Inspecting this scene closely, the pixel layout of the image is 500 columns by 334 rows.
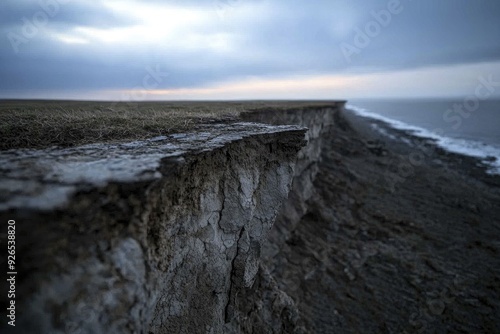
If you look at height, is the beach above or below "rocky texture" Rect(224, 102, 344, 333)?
below

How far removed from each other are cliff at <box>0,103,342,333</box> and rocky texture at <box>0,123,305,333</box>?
0.01 metres

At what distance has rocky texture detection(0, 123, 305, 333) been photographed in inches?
92.7

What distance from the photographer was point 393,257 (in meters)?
11.9

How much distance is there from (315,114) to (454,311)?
15.6m

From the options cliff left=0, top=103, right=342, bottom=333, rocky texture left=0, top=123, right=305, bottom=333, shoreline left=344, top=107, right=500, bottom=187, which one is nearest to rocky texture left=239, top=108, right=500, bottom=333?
cliff left=0, top=103, right=342, bottom=333

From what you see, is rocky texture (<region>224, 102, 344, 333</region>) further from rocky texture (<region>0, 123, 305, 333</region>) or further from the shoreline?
the shoreline

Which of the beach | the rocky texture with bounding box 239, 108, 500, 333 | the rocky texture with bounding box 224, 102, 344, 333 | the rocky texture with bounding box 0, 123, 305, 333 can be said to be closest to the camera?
the rocky texture with bounding box 0, 123, 305, 333

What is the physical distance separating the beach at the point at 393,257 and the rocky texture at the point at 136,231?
571cm

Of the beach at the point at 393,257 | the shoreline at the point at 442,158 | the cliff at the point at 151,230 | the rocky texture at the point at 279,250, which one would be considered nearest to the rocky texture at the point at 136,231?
the cliff at the point at 151,230

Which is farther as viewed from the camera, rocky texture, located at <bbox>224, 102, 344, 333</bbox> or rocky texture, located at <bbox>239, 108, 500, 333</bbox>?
rocky texture, located at <bbox>239, 108, 500, 333</bbox>

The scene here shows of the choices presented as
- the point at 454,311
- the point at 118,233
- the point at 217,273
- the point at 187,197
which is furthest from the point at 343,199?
the point at 118,233

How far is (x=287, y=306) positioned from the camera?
23.1ft

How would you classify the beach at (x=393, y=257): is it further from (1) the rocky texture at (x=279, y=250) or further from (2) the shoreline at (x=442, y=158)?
(2) the shoreline at (x=442, y=158)

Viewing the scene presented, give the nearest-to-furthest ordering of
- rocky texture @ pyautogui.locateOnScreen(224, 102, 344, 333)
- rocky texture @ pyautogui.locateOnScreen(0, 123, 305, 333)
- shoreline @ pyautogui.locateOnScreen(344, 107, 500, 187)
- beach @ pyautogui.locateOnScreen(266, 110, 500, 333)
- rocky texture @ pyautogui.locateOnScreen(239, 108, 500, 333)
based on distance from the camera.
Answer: rocky texture @ pyautogui.locateOnScreen(0, 123, 305, 333) < rocky texture @ pyautogui.locateOnScreen(224, 102, 344, 333) < rocky texture @ pyautogui.locateOnScreen(239, 108, 500, 333) < beach @ pyautogui.locateOnScreen(266, 110, 500, 333) < shoreline @ pyautogui.locateOnScreen(344, 107, 500, 187)
